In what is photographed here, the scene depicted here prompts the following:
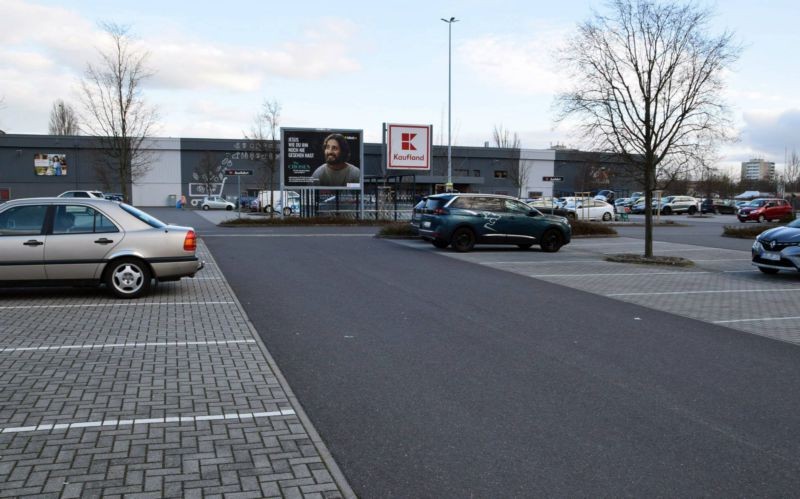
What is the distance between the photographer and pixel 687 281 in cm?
1483

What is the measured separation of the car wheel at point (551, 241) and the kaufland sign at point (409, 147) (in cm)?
1635

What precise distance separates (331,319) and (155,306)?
269cm

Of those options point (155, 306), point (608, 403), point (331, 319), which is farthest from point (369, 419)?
point (155, 306)

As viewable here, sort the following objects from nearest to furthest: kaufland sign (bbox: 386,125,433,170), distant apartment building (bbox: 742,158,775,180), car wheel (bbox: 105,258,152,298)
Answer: car wheel (bbox: 105,258,152,298), kaufland sign (bbox: 386,125,433,170), distant apartment building (bbox: 742,158,775,180)

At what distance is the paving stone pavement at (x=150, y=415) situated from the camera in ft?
13.6

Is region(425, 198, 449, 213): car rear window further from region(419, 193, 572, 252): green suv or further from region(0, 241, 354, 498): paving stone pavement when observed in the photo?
region(0, 241, 354, 498): paving stone pavement

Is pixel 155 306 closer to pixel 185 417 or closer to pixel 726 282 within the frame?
pixel 185 417

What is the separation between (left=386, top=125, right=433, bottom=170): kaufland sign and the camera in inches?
1436

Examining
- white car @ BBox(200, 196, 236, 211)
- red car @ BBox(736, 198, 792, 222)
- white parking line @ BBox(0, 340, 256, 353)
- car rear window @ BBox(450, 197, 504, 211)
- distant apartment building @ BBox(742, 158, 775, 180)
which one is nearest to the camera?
white parking line @ BBox(0, 340, 256, 353)

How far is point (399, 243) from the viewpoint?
23.7 meters

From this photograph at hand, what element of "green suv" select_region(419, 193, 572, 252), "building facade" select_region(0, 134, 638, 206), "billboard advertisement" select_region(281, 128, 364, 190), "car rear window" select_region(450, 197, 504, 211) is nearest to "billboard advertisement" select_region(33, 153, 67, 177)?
"building facade" select_region(0, 134, 638, 206)

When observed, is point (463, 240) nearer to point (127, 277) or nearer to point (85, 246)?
point (127, 277)

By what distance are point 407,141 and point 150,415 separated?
32.3 m

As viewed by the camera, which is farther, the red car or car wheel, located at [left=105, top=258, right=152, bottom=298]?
the red car
